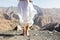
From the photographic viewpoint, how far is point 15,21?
14.8 metres

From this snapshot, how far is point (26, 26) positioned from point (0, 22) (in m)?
5.80

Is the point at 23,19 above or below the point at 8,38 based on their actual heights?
above

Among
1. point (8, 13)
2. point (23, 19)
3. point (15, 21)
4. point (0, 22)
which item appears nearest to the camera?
point (23, 19)

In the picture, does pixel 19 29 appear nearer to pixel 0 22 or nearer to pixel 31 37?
pixel 31 37

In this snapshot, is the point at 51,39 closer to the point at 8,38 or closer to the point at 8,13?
the point at 8,38

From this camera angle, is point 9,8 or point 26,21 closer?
point 26,21

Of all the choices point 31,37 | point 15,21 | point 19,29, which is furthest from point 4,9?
point 31,37

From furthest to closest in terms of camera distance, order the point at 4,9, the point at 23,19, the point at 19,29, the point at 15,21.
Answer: the point at 4,9
the point at 15,21
the point at 19,29
the point at 23,19

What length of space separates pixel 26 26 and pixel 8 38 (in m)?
0.75

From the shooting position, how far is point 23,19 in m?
8.09

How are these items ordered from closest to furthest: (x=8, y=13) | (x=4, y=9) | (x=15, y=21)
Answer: (x=15, y=21)
(x=8, y=13)
(x=4, y=9)

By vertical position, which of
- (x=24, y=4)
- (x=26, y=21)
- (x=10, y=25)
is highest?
(x=24, y=4)

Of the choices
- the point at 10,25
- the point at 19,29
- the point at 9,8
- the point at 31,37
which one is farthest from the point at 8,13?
the point at 31,37

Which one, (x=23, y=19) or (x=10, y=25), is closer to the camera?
(x=23, y=19)
